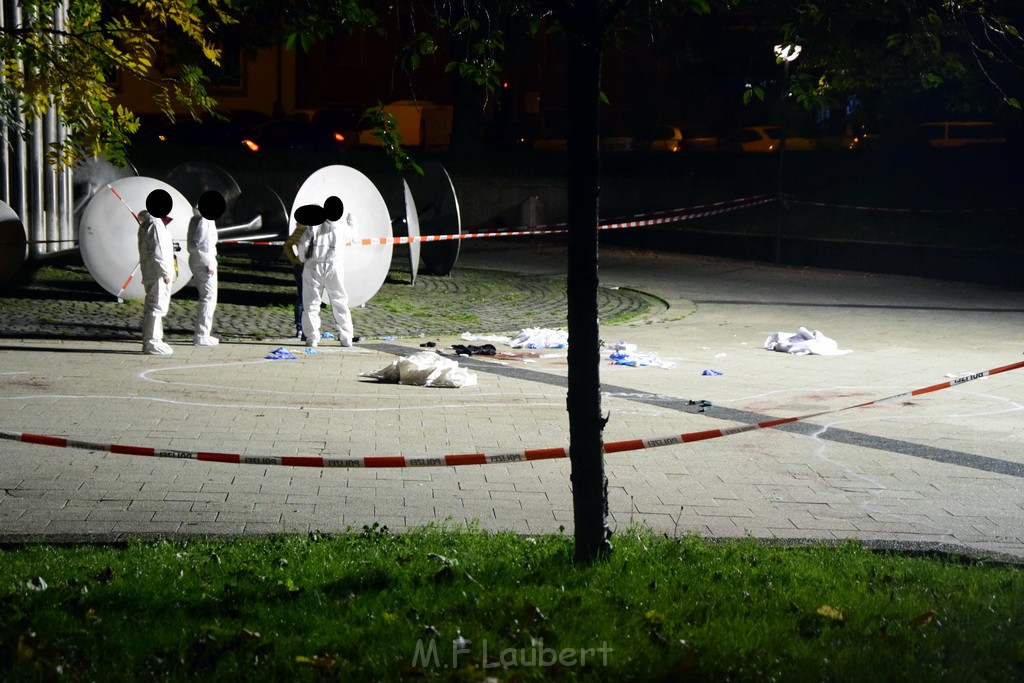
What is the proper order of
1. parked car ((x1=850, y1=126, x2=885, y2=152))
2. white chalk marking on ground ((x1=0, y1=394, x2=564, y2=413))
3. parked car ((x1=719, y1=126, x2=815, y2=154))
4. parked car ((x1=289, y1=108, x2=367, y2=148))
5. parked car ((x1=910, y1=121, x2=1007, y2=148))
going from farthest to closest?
parked car ((x1=719, y1=126, x2=815, y2=154)) < parked car ((x1=289, y1=108, x2=367, y2=148)) < parked car ((x1=850, y1=126, x2=885, y2=152)) < parked car ((x1=910, y1=121, x2=1007, y2=148)) < white chalk marking on ground ((x1=0, y1=394, x2=564, y2=413))

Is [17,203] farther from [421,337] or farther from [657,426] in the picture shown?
[657,426]

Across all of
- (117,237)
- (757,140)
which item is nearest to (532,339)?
(117,237)

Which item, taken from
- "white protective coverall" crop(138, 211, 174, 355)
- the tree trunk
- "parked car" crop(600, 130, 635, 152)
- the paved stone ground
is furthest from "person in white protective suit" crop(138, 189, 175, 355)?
"parked car" crop(600, 130, 635, 152)

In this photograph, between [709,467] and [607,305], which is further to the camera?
[607,305]

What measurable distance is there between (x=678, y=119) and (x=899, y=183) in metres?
23.5

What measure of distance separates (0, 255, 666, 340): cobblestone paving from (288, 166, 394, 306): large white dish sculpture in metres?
0.48

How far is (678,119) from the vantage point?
51.0 meters

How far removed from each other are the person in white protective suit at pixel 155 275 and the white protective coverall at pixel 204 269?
528 millimetres

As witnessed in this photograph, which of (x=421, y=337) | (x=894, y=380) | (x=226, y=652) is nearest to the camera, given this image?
(x=226, y=652)

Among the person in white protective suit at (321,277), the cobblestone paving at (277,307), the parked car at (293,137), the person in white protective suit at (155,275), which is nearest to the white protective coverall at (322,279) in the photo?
the person in white protective suit at (321,277)

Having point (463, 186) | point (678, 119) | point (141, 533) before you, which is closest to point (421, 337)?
point (141, 533)

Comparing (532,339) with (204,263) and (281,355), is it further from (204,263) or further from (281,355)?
(204,263)

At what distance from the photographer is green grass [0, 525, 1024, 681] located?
4230mm

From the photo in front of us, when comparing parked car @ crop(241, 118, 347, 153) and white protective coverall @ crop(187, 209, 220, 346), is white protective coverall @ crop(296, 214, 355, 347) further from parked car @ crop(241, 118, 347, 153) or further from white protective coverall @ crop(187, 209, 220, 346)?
parked car @ crop(241, 118, 347, 153)
